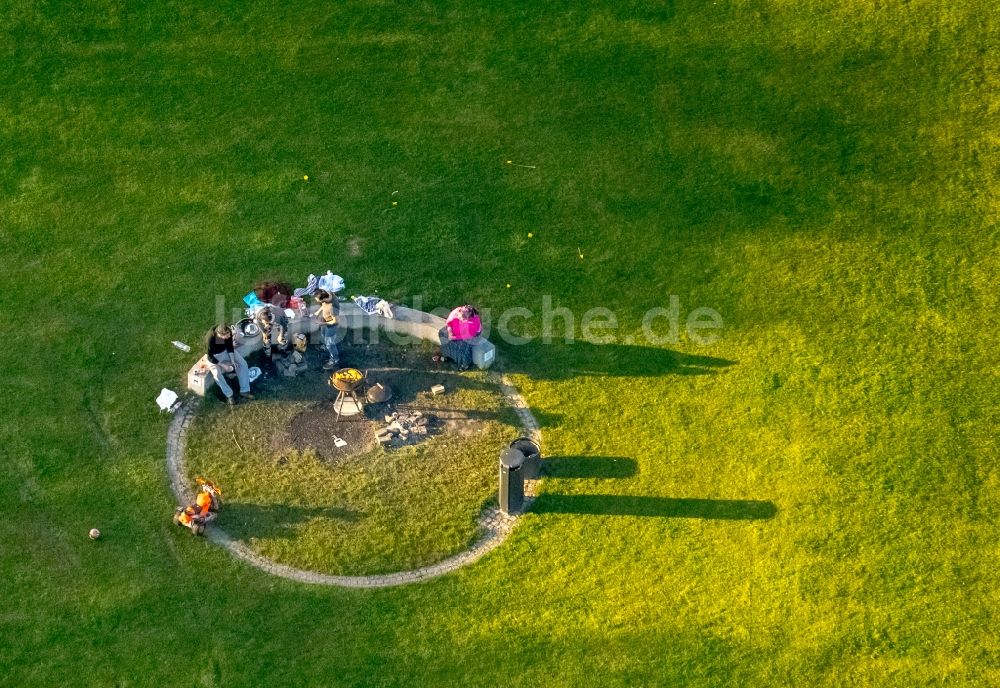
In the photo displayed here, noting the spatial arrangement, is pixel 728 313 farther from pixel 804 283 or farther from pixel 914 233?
pixel 914 233

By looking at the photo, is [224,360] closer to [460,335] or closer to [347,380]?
[347,380]

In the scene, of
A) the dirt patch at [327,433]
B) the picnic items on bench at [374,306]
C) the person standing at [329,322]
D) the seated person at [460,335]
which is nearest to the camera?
the dirt patch at [327,433]

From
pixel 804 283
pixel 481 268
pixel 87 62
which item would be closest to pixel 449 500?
pixel 481 268

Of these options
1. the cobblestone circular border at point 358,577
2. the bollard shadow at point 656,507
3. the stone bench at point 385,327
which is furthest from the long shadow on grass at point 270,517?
the bollard shadow at point 656,507

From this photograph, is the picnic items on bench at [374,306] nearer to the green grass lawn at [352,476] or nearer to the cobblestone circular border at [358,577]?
the green grass lawn at [352,476]

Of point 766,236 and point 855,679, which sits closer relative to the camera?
point 855,679
